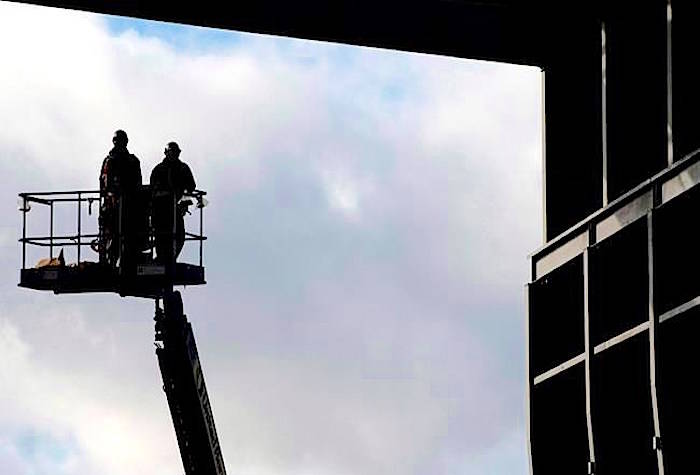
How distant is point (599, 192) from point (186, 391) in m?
9.09

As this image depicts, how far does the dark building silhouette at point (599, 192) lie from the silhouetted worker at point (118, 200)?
4945 mm

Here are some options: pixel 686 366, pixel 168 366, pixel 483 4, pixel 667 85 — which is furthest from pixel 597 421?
pixel 168 366

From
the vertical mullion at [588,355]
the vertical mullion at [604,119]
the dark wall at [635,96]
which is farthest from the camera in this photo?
the dark wall at [635,96]

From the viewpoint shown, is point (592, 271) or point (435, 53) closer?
point (592, 271)

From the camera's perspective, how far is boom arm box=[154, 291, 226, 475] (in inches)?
1299

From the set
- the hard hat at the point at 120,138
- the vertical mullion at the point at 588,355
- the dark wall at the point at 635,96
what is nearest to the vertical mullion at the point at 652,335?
the vertical mullion at the point at 588,355

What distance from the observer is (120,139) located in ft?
104

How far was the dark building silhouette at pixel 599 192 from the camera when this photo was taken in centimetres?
2286

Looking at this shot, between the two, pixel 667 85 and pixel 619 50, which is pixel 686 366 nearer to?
pixel 667 85

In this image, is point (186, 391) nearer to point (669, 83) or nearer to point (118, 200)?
point (118, 200)

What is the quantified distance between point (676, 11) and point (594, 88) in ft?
13.3

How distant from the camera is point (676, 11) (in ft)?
77.6

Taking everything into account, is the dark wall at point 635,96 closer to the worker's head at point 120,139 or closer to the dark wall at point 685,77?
the dark wall at point 685,77

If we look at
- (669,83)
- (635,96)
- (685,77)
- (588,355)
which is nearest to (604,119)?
(635,96)
